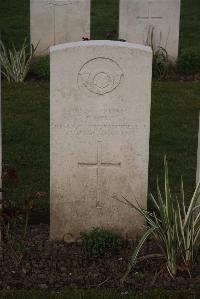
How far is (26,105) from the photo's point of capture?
9844mm

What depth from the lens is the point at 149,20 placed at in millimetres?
11734

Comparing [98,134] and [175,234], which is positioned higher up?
[98,134]

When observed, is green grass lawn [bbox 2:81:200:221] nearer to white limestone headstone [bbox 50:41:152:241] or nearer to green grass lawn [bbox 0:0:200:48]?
white limestone headstone [bbox 50:41:152:241]

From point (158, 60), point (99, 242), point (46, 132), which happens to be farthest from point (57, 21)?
point (99, 242)

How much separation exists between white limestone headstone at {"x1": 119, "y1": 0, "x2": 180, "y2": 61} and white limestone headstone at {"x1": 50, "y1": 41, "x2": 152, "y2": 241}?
19.2 ft

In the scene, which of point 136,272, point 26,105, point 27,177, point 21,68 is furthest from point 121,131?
point 21,68

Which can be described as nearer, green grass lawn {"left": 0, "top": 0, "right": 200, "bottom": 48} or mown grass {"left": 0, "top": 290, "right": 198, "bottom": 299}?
mown grass {"left": 0, "top": 290, "right": 198, "bottom": 299}

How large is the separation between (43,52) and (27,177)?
16.3 ft

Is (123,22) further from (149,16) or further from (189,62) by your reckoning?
(189,62)

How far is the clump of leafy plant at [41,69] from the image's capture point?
439 inches

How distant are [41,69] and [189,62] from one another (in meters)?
2.22

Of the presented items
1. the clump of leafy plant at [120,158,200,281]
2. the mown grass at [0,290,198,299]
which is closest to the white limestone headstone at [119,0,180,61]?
the clump of leafy plant at [120,158,200,281]

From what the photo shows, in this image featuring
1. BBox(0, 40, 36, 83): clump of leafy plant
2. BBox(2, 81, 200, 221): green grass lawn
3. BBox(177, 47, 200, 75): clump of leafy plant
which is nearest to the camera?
BBox(2, 81, 200, 221): green grass lawn

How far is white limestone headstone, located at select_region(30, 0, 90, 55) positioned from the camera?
11891 millimetres
